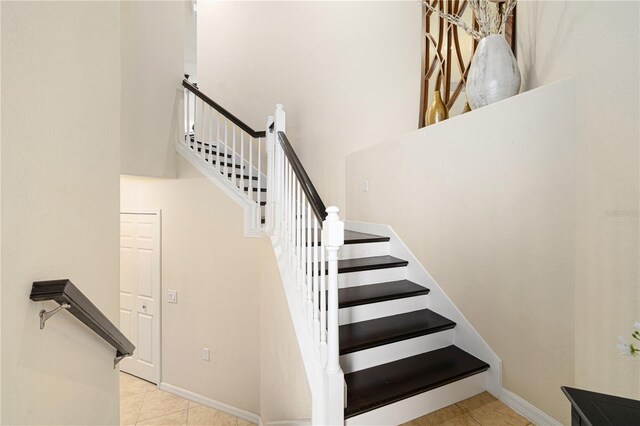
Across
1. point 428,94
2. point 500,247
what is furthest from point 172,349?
point 428,94

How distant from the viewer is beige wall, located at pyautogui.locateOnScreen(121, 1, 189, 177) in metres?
3.23

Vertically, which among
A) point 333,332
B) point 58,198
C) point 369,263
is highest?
point 58,198

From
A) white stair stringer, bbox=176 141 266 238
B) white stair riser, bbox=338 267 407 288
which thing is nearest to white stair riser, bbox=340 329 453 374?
white stair riser, bbox=338 267 407 288

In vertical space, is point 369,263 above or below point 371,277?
above

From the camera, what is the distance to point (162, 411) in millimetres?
3424

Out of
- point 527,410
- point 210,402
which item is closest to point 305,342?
point 527,410

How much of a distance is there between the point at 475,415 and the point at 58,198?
224 cm

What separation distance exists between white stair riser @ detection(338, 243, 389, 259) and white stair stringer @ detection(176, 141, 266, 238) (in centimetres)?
77

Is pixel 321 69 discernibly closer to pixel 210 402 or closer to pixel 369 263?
pixel 369 263

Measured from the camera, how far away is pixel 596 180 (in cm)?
141

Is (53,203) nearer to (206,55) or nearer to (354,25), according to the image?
(354,25)

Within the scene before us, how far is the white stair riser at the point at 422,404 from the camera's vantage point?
166 cm

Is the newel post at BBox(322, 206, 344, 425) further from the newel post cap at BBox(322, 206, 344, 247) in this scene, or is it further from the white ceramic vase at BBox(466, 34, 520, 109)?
the white ceramic vase at BBox(466, 34, 520, 109)

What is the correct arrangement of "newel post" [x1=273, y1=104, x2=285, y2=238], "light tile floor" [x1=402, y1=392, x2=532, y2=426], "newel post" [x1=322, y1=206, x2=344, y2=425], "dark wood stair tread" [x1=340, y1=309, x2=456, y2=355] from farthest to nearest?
1. "newel post" [x1=273, y1=104, x2=285, y2=238]
2. "dark wood stair tread" [x1=340, y1=309, x2=456, y2=355]
3. "light tile floor" [x1=402, y1=392, x2=532, y2=426]
4. "newel post" [x1=322, y1=206, x2=344, y2=425]
